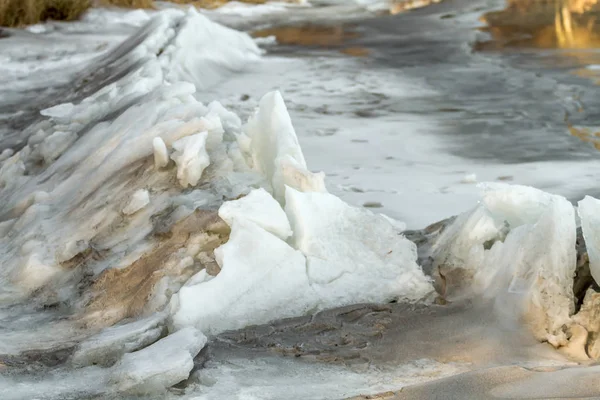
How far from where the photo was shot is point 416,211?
405cm

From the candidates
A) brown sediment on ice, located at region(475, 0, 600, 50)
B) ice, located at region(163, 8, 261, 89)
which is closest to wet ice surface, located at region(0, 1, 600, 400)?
ice, located at region(163, 8, 261, 89)

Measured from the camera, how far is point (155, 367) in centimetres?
224

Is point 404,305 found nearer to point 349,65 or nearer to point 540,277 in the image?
point 540,277

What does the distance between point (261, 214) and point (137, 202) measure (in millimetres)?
625

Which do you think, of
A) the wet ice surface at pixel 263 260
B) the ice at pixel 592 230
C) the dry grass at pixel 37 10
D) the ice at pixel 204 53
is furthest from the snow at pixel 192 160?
the dry grass at pixel 37 10

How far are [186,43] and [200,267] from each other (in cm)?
483

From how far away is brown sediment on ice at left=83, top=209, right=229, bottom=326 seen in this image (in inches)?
112

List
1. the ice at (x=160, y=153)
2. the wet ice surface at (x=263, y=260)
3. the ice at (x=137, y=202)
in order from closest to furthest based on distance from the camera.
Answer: the wet ice surface at (x=263, y=260) → the ice at (x=137, y=202) → the ice at (x=160, y=153)

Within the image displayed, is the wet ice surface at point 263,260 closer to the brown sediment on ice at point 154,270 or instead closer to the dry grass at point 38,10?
the brown sediment on ice at point 154,270

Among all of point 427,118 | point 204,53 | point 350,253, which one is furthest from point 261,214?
point 204,53

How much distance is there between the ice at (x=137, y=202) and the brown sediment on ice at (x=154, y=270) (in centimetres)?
20

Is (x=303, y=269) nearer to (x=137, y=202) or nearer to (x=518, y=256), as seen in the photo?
(x=518, y=256)

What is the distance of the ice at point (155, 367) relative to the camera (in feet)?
7.27

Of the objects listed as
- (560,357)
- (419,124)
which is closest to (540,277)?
(560,357)
